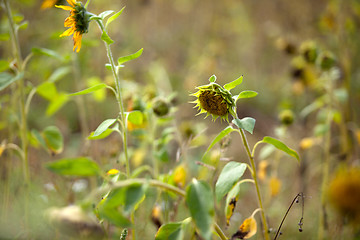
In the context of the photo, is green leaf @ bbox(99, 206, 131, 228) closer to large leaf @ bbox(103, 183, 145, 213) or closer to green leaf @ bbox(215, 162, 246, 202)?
large leaf @ bbox(103, 183, 145, 213)

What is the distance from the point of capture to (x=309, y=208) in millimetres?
1421

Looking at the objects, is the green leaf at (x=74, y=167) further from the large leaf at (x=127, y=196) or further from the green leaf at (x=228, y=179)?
the green leaf at (x=228, y=179)

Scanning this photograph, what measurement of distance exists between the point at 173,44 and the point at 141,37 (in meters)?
0.34

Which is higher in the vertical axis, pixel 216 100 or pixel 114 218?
pixel 216 100

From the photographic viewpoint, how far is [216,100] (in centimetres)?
57

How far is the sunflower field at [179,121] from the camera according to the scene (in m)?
0.55

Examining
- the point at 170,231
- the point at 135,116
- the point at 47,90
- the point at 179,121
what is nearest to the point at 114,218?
the point at 170,231

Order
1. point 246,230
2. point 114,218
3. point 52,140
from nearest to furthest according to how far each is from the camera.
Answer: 1. point 114,218
2. point 246,230
3. point 52,140

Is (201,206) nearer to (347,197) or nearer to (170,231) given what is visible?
(170,231)

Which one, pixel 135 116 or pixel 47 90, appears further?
pixel 47 90

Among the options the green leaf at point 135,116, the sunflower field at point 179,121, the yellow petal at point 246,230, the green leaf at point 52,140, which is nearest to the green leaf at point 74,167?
the sunflower field at point 179,121

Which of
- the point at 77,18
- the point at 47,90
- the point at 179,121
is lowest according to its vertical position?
the point at 179,121

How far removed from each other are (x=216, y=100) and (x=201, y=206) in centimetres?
23

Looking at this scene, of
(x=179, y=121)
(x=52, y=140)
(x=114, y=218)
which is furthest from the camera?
(x=179, y=121)
